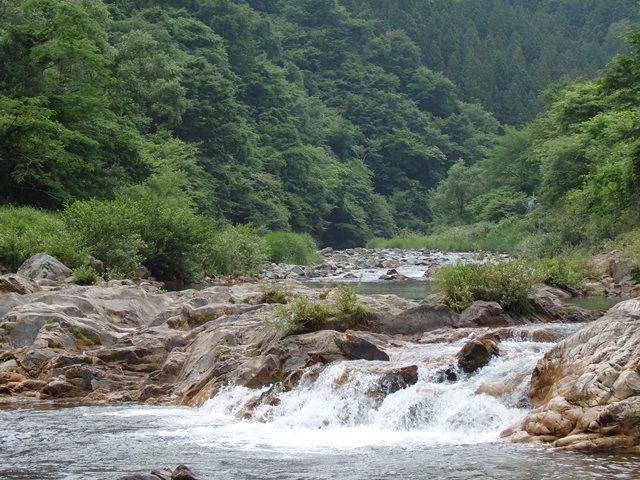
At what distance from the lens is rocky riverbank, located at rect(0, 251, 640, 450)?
37.2 ft

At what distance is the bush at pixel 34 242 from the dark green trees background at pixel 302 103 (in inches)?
202

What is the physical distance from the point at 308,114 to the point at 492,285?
79223mm

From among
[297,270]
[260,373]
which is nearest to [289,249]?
[297,270]

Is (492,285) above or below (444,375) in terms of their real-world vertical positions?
above

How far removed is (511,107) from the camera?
13025 centimetres

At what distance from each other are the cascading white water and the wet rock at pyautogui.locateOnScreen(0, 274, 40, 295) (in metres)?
8.94

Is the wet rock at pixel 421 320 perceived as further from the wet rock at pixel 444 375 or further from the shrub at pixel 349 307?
the wet rock at pixel 444 375

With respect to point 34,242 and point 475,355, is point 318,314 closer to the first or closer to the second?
point 475,355

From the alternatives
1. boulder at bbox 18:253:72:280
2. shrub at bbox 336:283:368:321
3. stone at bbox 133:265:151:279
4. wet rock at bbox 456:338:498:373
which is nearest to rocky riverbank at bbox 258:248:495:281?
stone at bbox 133:265:151:279

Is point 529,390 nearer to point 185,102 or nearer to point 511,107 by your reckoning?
point 185,102

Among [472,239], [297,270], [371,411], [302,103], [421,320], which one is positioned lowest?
[297,270]

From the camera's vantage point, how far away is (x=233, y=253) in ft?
129

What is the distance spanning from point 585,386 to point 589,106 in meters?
42.6

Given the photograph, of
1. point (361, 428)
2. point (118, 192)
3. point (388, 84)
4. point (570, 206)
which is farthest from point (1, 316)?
point (388, 84)
